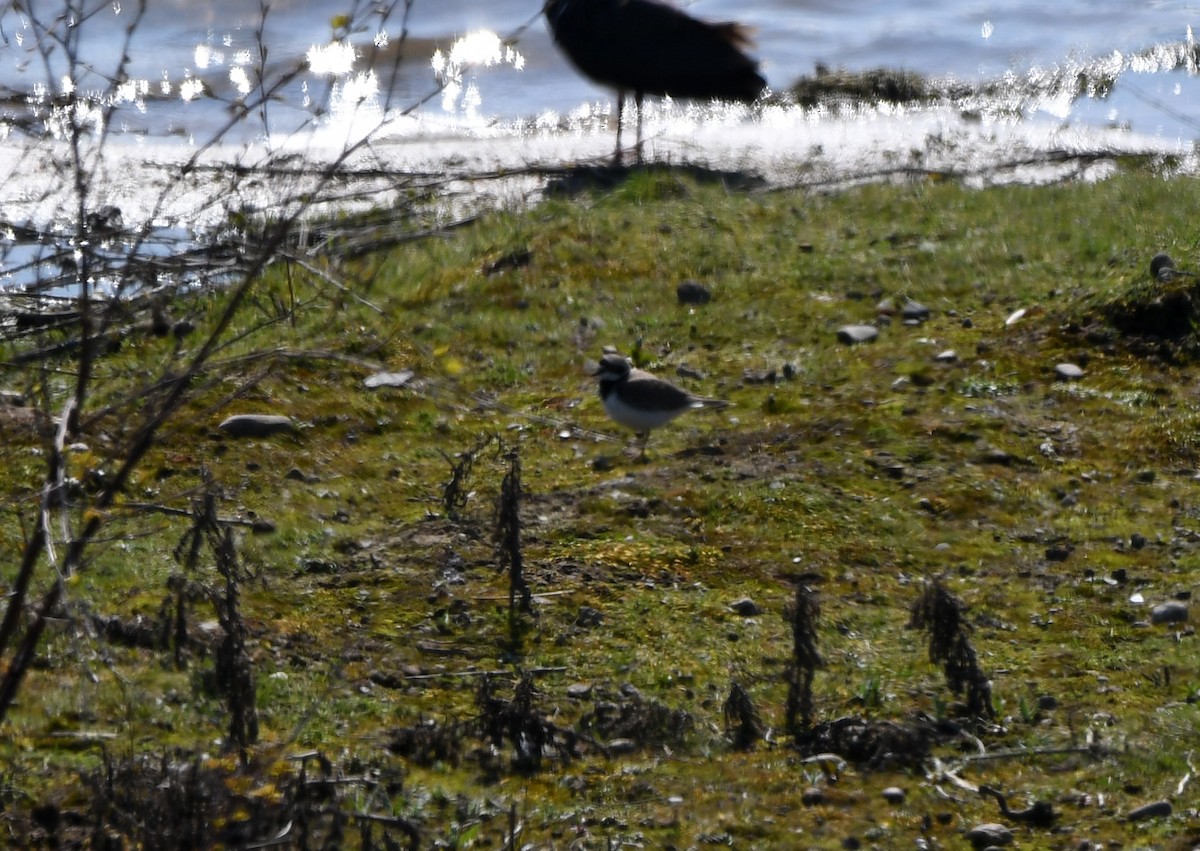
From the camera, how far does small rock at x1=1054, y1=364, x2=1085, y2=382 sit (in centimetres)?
674

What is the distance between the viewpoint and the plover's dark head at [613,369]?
629 centimetres

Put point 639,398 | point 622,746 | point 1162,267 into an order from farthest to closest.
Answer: point 1162,267 < point 639,398 < point 622,746

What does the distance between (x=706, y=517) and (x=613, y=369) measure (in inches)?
33.7

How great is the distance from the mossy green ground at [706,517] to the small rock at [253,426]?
0.10 meters

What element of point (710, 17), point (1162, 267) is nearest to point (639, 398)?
point (1162, 267)

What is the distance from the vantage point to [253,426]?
20.6 feet

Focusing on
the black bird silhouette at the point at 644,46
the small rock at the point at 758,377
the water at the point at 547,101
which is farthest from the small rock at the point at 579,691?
the black bird silhouette at the point at 644,46

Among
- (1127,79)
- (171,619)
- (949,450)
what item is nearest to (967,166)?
(1127,79)

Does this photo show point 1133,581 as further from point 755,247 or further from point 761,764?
point 755,247

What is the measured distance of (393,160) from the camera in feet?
32.6

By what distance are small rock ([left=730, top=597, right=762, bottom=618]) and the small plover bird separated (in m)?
1.15

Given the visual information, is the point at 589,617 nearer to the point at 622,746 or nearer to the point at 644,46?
the point at 622,746

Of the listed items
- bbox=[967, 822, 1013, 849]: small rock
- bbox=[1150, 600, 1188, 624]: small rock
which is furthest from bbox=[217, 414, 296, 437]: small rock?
bbox=[967, 822, 1013, 849]: small rock

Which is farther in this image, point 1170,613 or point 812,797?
point 1170,613
